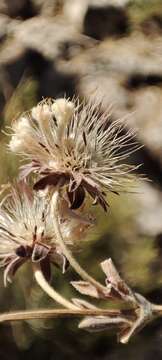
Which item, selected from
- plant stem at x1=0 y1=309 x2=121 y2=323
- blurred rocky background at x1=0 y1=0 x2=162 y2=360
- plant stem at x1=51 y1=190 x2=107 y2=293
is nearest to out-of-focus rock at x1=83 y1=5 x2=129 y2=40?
blurred rocky background at x1=0 y1=0 x2=162 y2=360

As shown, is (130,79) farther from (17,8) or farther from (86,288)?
(86,288)

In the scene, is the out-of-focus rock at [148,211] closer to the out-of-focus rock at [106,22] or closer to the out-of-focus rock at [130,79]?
the out-of-focus rock at [130,79]

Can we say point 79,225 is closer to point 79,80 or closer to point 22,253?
point 22,253

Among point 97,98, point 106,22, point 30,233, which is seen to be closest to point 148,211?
point 97,98

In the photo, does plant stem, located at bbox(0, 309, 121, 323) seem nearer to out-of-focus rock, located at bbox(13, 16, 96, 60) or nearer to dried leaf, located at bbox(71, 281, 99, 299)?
dried leaf, located at bbox(71, 281, 99, 299)

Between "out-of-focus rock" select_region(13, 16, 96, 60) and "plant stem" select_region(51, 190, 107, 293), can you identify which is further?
"out-of-focus rock" select_region(13, 16, 96, 60)

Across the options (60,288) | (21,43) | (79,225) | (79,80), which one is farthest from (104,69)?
(79,225)

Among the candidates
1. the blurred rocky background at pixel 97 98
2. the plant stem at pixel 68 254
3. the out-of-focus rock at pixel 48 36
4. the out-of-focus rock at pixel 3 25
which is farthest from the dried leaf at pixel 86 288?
the out-of-focus rock at pixel 3 25
